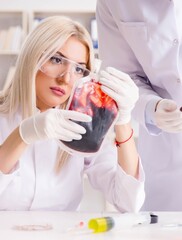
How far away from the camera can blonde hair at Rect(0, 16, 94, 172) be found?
159cm

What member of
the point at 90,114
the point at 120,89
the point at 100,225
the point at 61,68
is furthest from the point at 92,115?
the point at 61,68

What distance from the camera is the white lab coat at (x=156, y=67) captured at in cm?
160

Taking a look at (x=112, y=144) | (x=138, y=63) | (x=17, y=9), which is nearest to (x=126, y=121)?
(x=112, y=144)

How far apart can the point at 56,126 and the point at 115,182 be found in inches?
15.9

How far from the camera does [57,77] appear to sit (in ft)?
5.11

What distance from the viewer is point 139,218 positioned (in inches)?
46.7

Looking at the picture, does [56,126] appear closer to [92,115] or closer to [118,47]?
[92,115]

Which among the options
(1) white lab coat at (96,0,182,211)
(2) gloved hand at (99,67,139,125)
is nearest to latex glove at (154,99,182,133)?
(1) white lab coat at (96,0,182,211)

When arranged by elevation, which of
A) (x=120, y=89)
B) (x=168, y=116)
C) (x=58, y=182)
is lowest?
(x=58, y=182)

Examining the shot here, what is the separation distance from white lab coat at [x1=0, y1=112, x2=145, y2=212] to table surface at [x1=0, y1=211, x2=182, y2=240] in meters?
0.18

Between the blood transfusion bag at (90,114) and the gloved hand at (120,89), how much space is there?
0.04 metres

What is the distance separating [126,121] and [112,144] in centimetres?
29

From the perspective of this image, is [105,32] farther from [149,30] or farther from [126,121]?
[126,121]

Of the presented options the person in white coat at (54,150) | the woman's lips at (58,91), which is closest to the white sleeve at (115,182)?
the person in white coat at (54,150)
